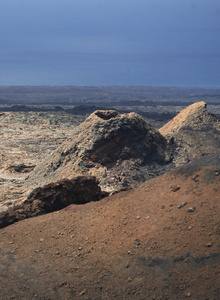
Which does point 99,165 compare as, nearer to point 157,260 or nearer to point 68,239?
point 68,239

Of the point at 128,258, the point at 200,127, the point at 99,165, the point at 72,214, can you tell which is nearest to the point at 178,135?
the point at 200,127

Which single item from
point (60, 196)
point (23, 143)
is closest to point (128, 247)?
point (60, 196)

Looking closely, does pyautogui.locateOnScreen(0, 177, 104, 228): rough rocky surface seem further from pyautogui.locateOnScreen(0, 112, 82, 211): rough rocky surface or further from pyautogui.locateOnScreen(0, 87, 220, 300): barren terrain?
pyautogui.locateOnScreen(0, 112, 82, 211): rough rocky surface

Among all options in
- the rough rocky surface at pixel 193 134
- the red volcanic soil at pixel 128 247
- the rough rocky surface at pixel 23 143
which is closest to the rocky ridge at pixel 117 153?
the rough rocky surface at pixel 193 134

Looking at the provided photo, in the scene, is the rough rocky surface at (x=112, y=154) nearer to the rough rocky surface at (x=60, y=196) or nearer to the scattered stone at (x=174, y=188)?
the rough rocky surface at (x=60, y=196)

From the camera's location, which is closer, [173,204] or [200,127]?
[173,204]
